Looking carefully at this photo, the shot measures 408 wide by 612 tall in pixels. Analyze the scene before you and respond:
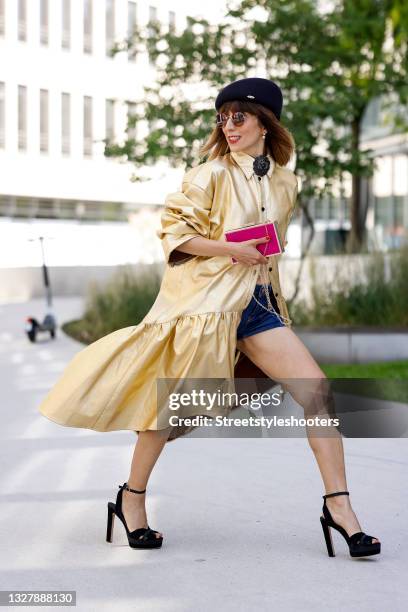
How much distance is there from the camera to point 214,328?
4.32 meters

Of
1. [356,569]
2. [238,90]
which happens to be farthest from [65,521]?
[238,90]

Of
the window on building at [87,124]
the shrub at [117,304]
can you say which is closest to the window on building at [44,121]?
the window on building at [87,124]

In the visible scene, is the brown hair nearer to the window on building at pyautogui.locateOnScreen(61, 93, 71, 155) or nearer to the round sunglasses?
the round sunglasses

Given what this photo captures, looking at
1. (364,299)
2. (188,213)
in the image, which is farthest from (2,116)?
(188,213)

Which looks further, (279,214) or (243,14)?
(243,14)

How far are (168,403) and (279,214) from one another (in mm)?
893

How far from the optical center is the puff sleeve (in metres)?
4.36

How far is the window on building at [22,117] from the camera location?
4281 centimetres

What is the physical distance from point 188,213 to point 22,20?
132ft

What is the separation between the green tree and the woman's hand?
9.66m

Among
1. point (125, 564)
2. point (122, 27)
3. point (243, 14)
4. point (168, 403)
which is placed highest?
point (122, 27)

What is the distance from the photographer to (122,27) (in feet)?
152

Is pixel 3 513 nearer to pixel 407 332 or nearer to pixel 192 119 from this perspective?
pixel 407 332

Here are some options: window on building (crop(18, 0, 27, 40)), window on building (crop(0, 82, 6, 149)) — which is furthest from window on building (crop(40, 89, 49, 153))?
window on building (crop(18, 0, 27, 40))
